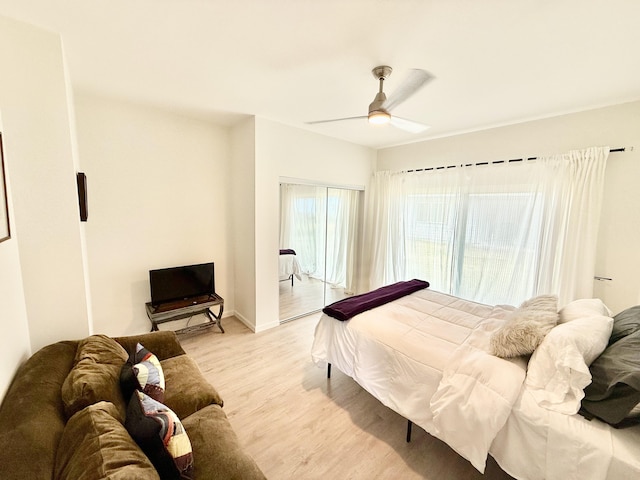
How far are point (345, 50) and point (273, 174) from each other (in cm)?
167

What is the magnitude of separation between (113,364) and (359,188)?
11.9 feet

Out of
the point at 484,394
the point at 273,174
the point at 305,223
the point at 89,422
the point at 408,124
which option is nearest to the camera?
the point at 89,422

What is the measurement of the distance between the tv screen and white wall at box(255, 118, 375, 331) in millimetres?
630

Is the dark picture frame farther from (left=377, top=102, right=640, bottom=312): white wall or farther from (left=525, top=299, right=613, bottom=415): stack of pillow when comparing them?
(left=377, top=102, right=640, bottom=312): white wall

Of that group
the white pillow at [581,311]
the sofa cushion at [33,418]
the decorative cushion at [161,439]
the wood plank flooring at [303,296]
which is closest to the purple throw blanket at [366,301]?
the white pillow at [581,311]

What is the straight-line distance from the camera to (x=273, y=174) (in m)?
3.10

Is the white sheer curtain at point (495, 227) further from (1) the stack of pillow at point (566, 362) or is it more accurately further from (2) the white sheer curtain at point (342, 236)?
(1) the stack of pillow at point (566, 362)

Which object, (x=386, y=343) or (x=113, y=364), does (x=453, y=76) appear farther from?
(x=113, y=364)

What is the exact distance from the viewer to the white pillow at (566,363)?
48.1 inches

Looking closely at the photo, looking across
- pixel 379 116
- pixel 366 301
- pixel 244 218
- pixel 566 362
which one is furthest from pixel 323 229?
pixel 566 362

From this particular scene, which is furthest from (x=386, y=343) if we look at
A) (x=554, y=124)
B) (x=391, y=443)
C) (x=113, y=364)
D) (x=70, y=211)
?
(x=554, y=124)

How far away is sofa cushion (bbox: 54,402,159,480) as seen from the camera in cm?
77

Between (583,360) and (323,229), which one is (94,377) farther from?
(323,229)

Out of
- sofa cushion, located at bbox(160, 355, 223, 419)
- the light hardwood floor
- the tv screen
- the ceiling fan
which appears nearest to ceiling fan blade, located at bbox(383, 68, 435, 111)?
the ceiling fan
